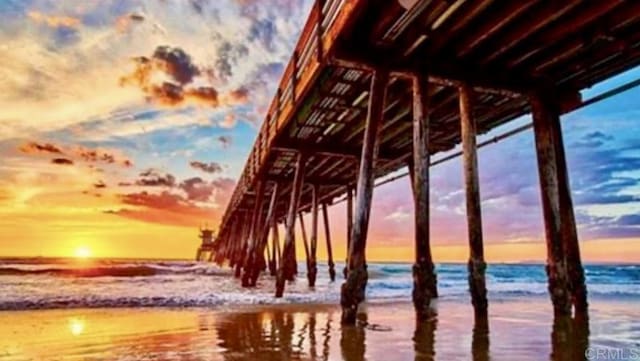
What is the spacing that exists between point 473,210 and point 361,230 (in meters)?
1.84

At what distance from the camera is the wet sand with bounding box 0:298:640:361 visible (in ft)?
15.3

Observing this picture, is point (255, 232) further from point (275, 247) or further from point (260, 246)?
point (275, 247)

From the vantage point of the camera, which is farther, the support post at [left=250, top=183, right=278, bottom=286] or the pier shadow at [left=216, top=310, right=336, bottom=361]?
the support post at [left=250, top=183, right=278, bottom=286]

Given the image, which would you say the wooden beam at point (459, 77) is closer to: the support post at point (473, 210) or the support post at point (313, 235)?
the support post at point (473, 210)

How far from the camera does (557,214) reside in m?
7.27

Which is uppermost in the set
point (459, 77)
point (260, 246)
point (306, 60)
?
point (306, 60)

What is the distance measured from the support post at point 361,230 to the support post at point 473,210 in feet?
5.16

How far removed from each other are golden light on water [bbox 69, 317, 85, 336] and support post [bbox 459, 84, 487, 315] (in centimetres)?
568

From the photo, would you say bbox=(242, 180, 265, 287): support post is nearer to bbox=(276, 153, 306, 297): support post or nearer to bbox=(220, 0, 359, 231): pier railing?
bbox=(220, 0, 359, 231): pier railing

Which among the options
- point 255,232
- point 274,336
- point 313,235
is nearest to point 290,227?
point 255,232

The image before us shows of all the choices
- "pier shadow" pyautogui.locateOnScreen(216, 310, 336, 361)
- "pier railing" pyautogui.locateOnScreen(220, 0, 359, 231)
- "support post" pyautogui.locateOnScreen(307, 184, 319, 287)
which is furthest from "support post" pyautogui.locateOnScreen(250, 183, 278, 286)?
"pier shadow" pyautogui.locateOnScreen(216, 310, 336, 361)

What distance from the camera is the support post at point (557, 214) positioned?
700cm

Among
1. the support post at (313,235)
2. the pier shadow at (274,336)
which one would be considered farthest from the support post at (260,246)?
the pier shadow at (274,336)

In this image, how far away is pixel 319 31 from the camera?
24.8ft
